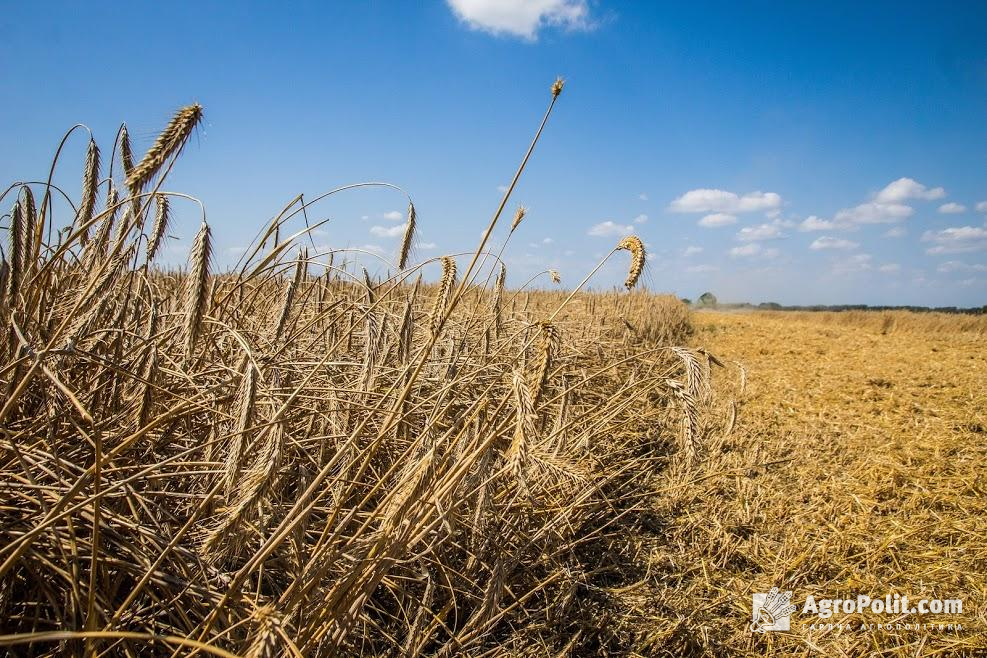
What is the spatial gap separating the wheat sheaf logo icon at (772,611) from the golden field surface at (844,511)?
0.09ft

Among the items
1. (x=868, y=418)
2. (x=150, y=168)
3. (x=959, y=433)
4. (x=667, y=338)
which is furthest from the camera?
(x=667, y=338)

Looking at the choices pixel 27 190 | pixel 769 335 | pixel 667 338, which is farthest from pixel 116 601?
pixel 769 335

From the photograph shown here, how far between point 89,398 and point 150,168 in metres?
0.69

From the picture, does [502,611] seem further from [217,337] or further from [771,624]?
[217,337]

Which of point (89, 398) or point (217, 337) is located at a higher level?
point (217, 337)

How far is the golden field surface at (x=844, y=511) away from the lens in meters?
1.71

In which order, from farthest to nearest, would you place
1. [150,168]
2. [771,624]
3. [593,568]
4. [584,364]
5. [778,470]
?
[584,364] < [778,470] < [593,568] < [771,624] < [150,168]

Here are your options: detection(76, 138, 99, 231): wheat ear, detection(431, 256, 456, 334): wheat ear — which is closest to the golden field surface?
detection(431, 256, 456, 334): wheat ear

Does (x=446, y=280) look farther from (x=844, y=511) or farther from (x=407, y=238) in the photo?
(x=844, y=511)

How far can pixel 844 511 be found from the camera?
2.30 m

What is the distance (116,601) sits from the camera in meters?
1.29

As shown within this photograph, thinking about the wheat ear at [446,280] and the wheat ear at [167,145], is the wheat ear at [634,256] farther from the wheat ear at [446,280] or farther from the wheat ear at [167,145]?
the wheat ear at [167,145]

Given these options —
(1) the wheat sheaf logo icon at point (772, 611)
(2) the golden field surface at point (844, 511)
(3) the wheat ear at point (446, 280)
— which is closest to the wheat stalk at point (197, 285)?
(3) the wheat ear at point (446, 280)

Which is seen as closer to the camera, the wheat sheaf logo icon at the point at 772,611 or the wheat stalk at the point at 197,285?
the wheat stalk at the point at 197,285
